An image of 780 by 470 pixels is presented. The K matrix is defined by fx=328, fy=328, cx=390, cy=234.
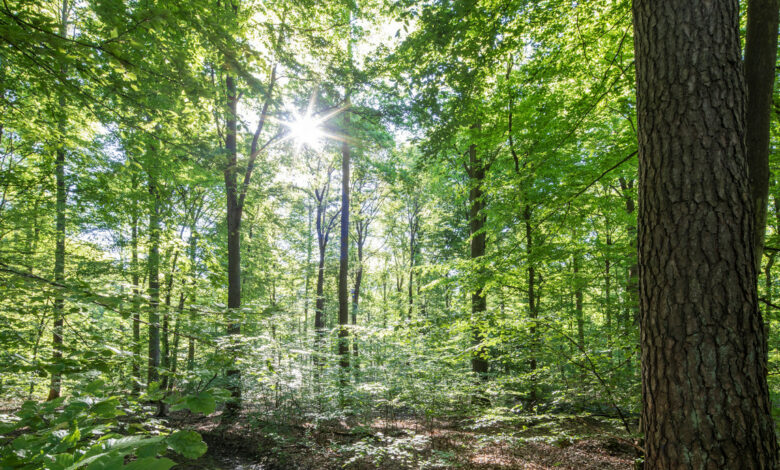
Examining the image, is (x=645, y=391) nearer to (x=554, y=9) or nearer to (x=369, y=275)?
(x=554, y=9)

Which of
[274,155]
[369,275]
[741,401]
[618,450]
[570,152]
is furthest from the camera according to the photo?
[369,275]

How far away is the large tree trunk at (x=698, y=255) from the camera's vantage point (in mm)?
1593

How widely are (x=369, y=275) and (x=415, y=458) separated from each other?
22374mm

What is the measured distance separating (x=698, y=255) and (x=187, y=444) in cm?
270

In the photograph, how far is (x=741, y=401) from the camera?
1578mm

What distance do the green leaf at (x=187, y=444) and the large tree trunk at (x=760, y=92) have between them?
3611mm

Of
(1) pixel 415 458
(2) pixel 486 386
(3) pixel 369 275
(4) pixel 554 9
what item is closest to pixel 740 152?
(4) pixel 554 9

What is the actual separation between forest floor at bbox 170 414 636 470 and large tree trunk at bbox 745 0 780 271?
8.43ft

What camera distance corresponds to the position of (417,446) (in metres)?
5.17

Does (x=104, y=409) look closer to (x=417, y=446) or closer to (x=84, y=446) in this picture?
(x=84, y=446)

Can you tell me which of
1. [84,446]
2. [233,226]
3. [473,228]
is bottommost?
[84,446]

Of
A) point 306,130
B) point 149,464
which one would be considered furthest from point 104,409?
point 306,130

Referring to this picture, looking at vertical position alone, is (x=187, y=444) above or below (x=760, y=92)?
below

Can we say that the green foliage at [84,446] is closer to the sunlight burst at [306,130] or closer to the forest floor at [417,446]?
the forest floor at [417,446]
